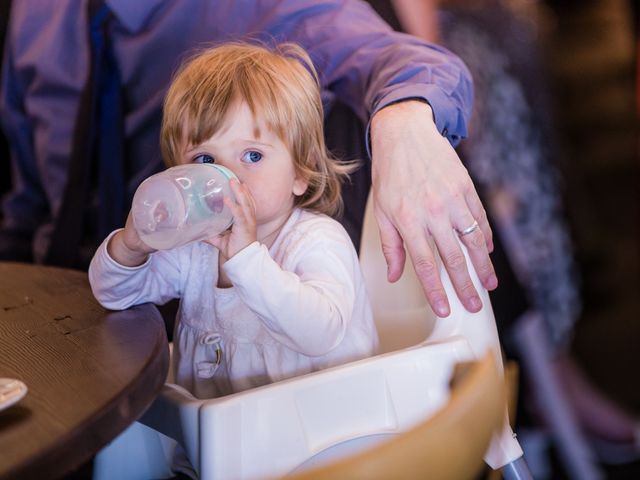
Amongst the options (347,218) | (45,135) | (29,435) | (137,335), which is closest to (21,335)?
(137,335)

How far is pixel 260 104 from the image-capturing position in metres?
0.73

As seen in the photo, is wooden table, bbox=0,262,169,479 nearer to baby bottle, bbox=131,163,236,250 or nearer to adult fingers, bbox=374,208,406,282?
baby bottle, bbox=131,163,236,250

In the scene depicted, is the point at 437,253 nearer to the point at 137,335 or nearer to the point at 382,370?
the point at 382,370

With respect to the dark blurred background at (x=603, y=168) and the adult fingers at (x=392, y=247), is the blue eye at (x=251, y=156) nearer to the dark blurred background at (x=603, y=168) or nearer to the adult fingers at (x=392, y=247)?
the adult fingers at (x=392, y=247)

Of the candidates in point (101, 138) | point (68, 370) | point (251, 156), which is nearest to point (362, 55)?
point (251, 156)

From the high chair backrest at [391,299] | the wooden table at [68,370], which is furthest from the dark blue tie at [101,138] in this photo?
the high chair backrest at [391,299]

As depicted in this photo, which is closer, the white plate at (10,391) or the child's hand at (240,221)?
the white plate at (10,391)

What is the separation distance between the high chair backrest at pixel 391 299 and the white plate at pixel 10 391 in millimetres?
427

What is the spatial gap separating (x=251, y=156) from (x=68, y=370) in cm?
27

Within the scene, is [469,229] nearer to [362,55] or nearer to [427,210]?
[427,210]

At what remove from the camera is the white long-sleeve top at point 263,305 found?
2.27ft

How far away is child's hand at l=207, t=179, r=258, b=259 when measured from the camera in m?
0.66

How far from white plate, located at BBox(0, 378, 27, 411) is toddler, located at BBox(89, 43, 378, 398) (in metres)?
0.21

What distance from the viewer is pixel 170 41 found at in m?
1.00
